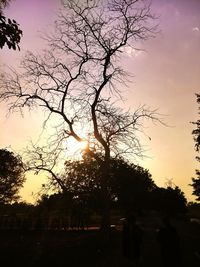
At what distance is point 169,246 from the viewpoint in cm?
1262

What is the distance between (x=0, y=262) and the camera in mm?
13062

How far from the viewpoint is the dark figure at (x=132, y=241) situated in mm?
12945

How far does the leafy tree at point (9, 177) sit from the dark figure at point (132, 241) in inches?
1869

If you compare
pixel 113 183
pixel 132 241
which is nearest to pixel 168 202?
pixel 113 183

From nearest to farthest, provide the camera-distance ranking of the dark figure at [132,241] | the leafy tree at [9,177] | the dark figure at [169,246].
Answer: the dark figure at [169,246]
the dark figure at [132,241]
the leafy tree at [9,177]

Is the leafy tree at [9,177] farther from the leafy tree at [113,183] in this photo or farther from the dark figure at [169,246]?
the dark figure at [169,246]

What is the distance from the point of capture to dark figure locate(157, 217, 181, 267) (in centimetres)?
1250

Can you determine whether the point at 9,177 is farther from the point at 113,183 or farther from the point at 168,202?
the point at 168,202

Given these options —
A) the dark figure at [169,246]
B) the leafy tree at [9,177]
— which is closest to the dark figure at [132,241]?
the dark figure at [169,246]

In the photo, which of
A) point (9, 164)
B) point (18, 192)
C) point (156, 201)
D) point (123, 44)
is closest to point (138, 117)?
point (123, 44)

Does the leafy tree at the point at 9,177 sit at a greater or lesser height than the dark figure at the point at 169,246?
greater

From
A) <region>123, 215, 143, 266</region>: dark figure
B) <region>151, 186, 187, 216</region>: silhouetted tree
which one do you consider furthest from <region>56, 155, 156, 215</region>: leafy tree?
<region>123, 215, 143, 266</region>: dark figure

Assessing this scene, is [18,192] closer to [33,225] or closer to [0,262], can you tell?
[33,225]

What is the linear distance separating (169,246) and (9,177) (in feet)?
185
